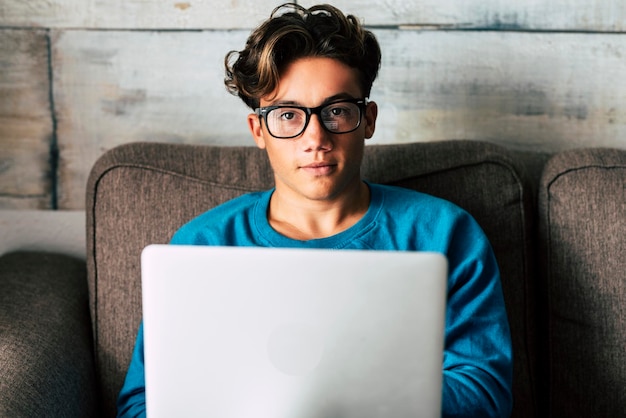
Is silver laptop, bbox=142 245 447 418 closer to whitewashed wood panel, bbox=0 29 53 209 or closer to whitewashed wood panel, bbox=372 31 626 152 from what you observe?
whitewashed wood panel, bbox=372 31 626 152

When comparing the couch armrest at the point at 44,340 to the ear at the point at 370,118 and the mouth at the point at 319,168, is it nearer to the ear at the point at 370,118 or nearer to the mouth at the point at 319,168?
the mouth at the point at 319,168

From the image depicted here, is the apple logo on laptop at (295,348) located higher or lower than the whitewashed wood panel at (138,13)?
lower

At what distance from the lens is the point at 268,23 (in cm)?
142

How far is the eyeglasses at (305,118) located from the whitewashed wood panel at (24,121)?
2.74 ft

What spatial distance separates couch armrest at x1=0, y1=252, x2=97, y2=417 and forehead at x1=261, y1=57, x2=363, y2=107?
658mm

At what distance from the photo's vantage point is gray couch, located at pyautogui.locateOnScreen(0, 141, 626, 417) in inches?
61.4

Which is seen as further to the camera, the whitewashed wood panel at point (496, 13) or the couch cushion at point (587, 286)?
the whitewashed wood panel at point (496, 13)

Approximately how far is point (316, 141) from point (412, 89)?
2.10 ft

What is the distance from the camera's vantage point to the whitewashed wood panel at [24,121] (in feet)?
6.22

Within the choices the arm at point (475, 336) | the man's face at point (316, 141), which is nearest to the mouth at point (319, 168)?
the man's face at point (316, 141)

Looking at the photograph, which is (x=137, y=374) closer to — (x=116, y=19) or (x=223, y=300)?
(x=223, y=300)

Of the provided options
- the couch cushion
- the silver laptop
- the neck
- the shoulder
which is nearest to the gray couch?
the couch cushion

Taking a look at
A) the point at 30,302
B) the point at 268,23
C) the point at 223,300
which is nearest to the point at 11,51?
the point at 30,302

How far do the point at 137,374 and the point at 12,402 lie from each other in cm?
24
